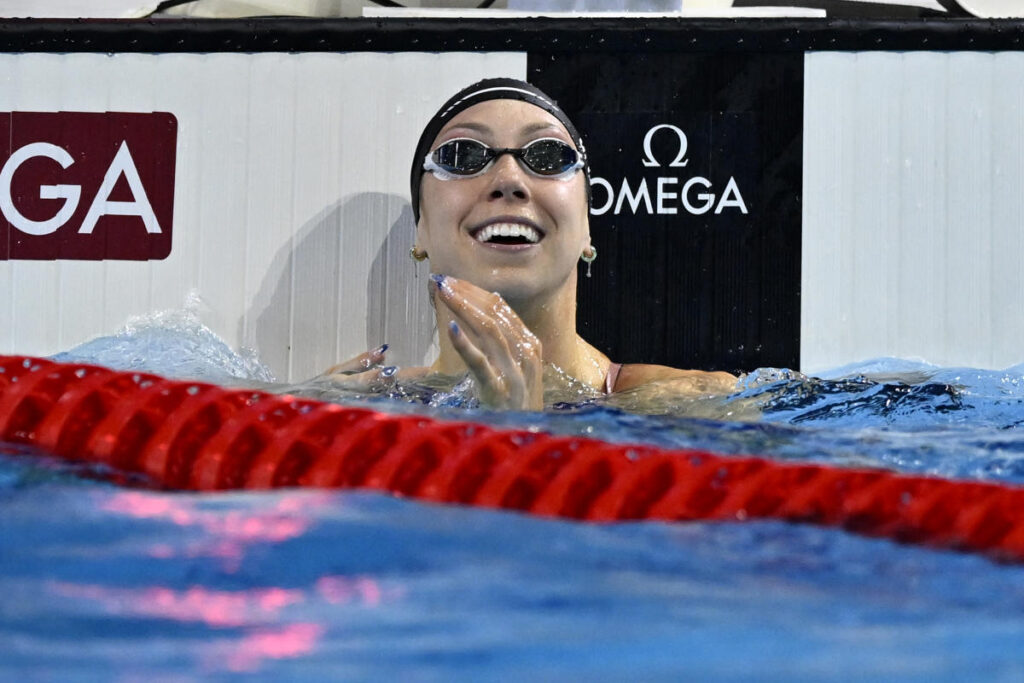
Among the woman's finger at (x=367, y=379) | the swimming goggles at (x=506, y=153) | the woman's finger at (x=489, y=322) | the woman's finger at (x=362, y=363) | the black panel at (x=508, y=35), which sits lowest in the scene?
the woman's finger at (x=367, y=379)

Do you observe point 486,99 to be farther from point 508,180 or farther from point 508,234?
point 508,234

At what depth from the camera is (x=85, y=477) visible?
1.67 m

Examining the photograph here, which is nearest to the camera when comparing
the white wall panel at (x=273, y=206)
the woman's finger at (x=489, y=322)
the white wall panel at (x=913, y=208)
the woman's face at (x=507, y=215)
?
the woman's finger at (x=489, y=322)

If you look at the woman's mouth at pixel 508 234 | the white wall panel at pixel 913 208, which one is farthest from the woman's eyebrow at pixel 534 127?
the white wall panel at pixel 913 208

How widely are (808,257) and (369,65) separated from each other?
1.58 metres

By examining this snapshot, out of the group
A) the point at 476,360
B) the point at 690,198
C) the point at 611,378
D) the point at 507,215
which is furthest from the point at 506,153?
the point at 690,198

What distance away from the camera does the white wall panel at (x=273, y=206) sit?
3.48 m

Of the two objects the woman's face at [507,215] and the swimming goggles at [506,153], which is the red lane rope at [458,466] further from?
the swimming goggles at [506,153]

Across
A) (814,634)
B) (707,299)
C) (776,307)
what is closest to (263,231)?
(707,299)

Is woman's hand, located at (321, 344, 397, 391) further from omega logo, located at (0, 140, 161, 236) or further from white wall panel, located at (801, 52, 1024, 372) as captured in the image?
white wall panel, located at (801, 52, 1024, 372)

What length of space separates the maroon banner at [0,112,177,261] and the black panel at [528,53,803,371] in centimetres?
140

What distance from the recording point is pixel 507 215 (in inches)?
104

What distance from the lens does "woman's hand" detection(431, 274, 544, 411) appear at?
2135mm

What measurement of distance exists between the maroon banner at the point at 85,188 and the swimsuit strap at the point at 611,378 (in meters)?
1.61
